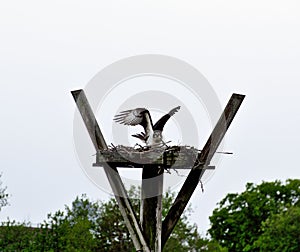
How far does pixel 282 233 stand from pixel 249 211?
8.05 feet

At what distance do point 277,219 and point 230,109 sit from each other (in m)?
33.8

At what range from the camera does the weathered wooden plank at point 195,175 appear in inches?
260

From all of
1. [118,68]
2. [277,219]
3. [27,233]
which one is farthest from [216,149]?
[277,219]

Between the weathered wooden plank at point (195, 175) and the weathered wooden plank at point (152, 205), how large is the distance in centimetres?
10

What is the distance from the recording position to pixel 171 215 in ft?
22.0

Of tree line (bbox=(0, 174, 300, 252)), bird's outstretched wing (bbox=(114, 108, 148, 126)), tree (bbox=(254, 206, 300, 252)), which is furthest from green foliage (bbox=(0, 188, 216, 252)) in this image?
bird's outstretched wing (bbox=(114, 108, 148, 126))

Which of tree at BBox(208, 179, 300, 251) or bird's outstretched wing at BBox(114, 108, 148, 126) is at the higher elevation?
tree at BBox(208, 179, 300, 251)

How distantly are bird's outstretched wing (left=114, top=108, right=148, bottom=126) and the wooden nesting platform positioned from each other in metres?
0.36

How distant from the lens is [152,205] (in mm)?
6598

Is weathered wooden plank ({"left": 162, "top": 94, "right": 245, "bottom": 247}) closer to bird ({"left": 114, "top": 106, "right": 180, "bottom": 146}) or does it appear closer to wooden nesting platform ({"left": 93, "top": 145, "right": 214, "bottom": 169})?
wooden nesting platform ({"left": 93, "top": 145, "right": 214, "bottom": 169})

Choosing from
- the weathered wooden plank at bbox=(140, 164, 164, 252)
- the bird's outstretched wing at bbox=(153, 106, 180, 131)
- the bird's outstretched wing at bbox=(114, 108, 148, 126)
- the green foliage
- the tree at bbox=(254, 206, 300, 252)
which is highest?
the tree at bbox=(254, 206, 300, 252)

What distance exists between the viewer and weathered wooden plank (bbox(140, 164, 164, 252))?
6562 mm

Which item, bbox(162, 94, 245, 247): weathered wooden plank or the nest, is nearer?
the nest

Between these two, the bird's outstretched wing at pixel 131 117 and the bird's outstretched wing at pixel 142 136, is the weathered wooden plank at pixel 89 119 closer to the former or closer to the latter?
the bird's outstretched wing at pixel 131 117
